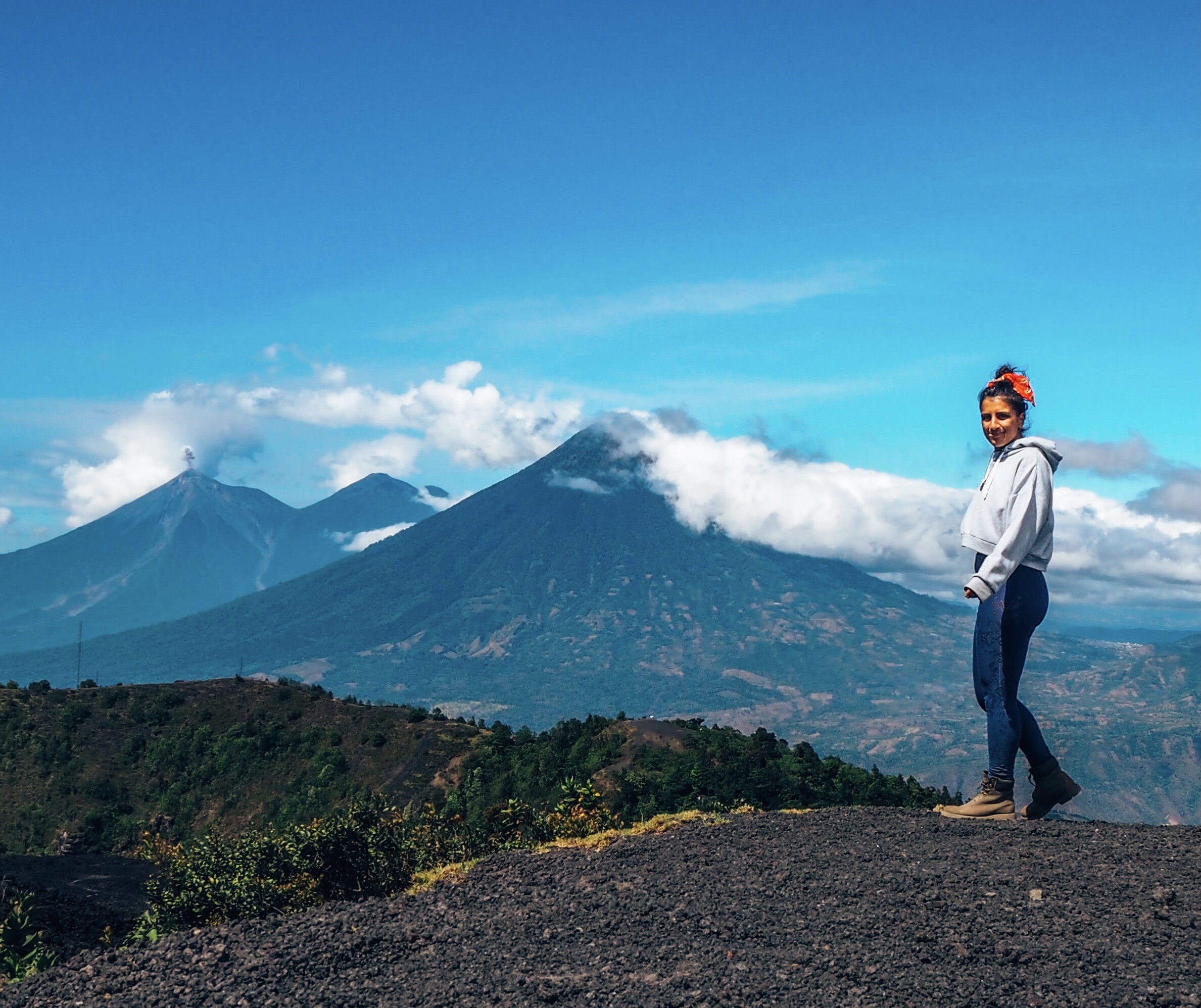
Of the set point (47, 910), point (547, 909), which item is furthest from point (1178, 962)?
point (47, 910)

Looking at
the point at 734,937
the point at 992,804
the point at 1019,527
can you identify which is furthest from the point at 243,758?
the point at 734,937

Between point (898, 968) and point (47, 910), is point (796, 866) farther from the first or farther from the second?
point (47, 910)

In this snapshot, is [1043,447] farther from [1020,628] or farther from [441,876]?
[441,876]

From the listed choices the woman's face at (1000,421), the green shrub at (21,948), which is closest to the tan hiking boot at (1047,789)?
the woman's face at (1000,421)

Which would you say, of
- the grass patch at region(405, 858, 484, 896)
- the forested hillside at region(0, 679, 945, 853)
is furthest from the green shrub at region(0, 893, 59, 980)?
the forested hillside at region(0, 679, 945, 853)

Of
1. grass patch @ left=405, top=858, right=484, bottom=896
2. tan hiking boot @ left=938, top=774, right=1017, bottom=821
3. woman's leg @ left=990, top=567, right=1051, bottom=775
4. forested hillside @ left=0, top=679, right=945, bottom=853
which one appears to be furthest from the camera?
forested hillside @ left=0, top=679, right=945, bottom=853

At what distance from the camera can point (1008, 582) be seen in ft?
44.4

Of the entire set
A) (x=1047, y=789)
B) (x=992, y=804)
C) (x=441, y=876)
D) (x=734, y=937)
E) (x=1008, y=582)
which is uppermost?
(x=1008, y=582)

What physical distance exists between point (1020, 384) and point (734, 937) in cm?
813

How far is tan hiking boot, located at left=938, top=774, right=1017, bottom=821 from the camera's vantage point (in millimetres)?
13867

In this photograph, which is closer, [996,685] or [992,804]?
[996,685]

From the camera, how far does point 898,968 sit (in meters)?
8.56

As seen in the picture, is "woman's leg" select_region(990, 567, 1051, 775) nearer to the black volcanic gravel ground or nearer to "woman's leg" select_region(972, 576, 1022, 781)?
"woman's leg" select_region(972, 576, 1022, 781)

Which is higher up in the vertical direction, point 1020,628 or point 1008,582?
point 1008,582
